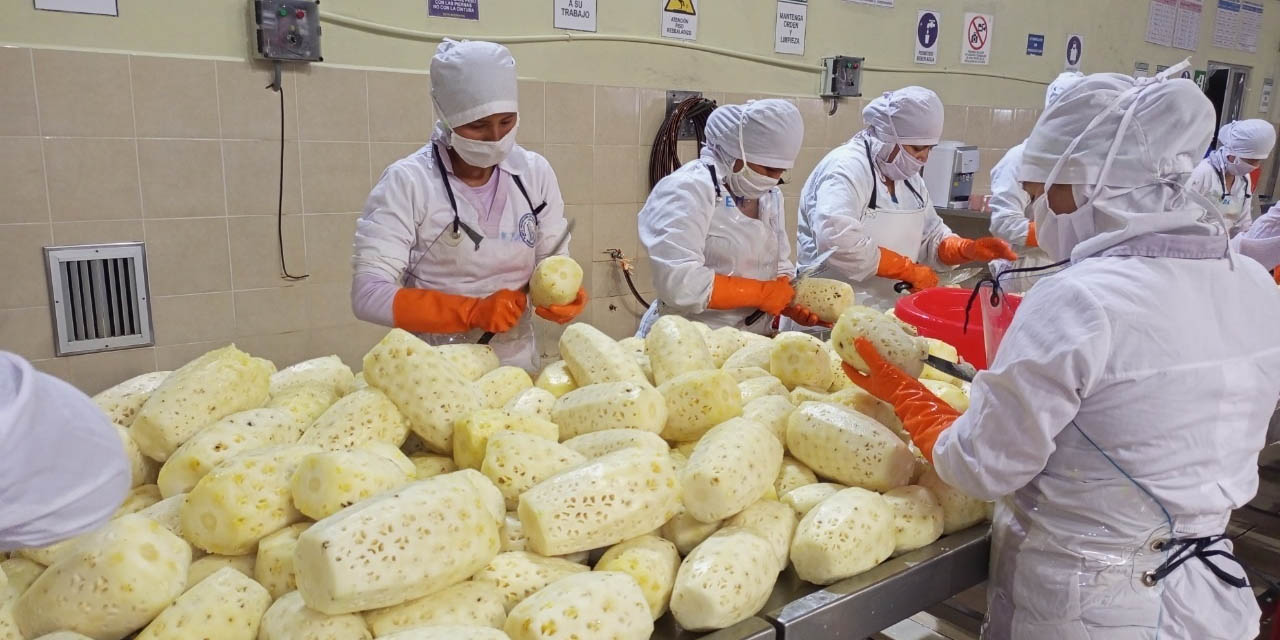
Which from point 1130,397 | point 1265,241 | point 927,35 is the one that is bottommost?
point 1265,241

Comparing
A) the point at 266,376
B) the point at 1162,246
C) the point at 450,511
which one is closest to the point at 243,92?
the point at 266,376

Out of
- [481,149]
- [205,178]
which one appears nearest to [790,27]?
[481,149]

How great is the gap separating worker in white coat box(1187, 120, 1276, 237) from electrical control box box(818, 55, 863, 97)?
2544 millimetres

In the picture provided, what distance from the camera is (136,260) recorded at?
307 cm

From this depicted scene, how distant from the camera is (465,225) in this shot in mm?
2512

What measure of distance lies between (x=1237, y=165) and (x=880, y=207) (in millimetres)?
3840

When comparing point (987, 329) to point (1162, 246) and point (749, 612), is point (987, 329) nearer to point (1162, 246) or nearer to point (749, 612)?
point (1162, 246)

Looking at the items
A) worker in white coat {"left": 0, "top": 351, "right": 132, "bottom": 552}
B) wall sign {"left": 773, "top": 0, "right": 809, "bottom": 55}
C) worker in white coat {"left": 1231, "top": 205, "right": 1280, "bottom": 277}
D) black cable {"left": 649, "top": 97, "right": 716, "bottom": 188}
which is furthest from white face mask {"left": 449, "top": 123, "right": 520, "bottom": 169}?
worker in white coat {"left": 1231, "top": 205, "right": 1280, "bottom": 277}

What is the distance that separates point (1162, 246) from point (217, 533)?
1404 mm

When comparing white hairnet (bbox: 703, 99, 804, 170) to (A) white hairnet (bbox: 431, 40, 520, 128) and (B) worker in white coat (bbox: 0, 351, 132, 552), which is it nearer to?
(A) white hairnet (bbox: 431, 40, 520, 128)

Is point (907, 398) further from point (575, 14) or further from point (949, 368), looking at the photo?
point (575, 14)

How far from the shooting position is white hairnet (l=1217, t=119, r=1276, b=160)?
561 cm

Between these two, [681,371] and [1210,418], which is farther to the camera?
[681,371]

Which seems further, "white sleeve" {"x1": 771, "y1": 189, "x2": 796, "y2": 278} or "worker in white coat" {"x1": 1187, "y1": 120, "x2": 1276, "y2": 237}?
"worker in white coat" {"x1": 1187, "y1": 120, "x2": 1276, "y2": 237}
